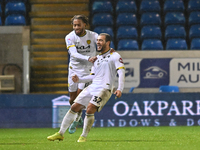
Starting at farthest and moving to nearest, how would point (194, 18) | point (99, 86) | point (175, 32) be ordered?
point (194, 18) < point (175, 32) < point (99, 86)

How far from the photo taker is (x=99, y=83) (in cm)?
629

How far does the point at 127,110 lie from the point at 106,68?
3.88 m

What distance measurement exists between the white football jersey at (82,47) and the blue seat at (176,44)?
5671mm

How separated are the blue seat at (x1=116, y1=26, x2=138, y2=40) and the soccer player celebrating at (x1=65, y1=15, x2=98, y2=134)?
18.3ft

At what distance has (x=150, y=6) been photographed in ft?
45.6

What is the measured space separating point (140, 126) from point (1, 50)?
4672 millimetres

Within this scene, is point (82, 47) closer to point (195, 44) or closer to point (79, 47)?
point (79, 47)

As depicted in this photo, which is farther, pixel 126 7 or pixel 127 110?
pixel 126 7

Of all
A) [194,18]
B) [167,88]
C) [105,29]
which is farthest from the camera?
[194,18]

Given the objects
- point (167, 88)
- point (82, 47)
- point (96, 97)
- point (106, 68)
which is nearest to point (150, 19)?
point (167, 88)

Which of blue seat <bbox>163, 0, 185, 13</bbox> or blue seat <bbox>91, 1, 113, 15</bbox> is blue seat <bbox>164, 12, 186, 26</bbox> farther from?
blue seat <bbox>91, 1, 113, 15</bbox>

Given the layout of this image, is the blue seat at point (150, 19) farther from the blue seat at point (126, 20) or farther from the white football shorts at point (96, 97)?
the white football shorts at point (96, 97)

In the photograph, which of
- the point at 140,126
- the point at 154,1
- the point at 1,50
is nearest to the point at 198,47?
the point at 154,1

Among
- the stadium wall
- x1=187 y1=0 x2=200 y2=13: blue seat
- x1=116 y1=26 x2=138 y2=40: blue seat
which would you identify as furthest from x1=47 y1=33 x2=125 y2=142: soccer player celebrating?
x1=187 y1=0 x2=200 y2=13: blue seat
